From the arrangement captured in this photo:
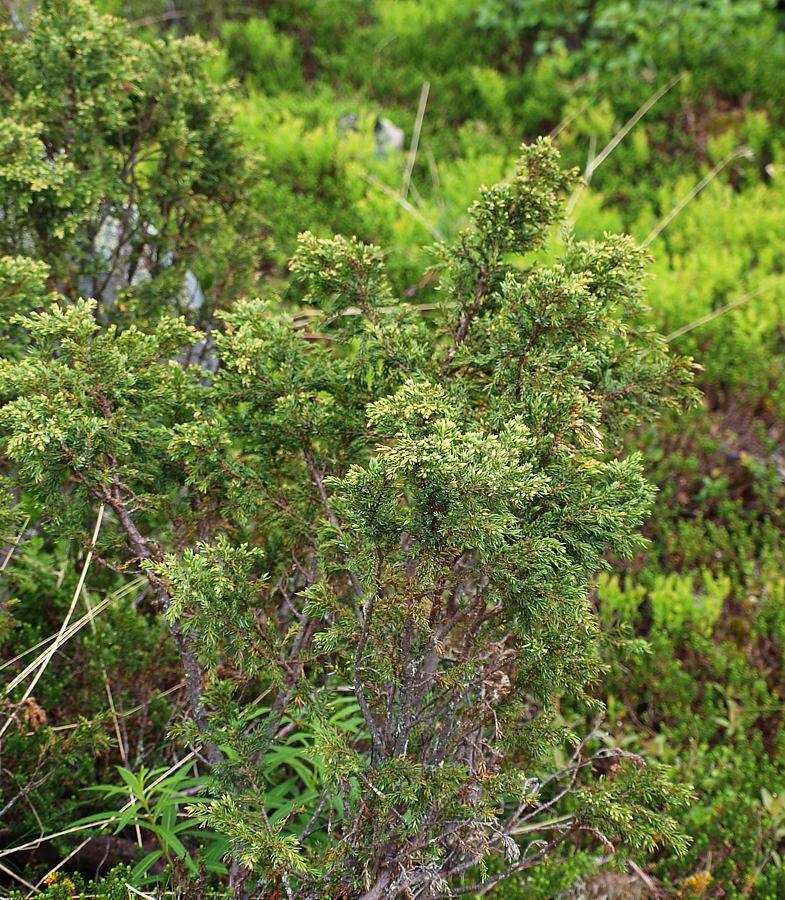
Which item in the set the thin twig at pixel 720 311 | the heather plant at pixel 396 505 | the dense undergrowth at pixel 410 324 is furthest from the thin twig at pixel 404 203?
the heather plant at pixel 396 505

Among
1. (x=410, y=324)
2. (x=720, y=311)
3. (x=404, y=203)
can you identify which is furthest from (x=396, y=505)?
(x=404, y=203)

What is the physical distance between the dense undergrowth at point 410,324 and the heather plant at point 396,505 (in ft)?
0.27

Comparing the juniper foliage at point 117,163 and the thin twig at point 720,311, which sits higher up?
the juniper foliage at point 117,163

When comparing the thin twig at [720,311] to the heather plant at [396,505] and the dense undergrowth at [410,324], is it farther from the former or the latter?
the heather plant at [396,505]

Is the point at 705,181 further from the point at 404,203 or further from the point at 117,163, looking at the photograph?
the point at 117,163

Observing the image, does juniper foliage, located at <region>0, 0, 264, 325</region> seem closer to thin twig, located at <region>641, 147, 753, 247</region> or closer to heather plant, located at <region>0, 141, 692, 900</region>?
heather plant, located at <region>0, 141, 692, 900</region>

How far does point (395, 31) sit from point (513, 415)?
21.2ft

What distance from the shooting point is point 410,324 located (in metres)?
2.38

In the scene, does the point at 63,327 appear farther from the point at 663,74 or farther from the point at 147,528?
the point at 663,74

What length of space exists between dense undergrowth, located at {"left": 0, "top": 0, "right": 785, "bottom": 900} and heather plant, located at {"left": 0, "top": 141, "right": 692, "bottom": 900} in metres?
0.08

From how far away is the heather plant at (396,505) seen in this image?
189cm

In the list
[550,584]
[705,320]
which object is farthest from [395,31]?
[550,584]

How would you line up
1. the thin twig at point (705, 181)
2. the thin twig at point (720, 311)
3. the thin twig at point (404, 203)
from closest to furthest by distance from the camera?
the thin twig at point (720, 311), the thin twig at point (404, 203), the thin twig at point (705, 181)

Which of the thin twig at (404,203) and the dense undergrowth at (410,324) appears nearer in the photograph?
the dense undergrowth at (410,324)
